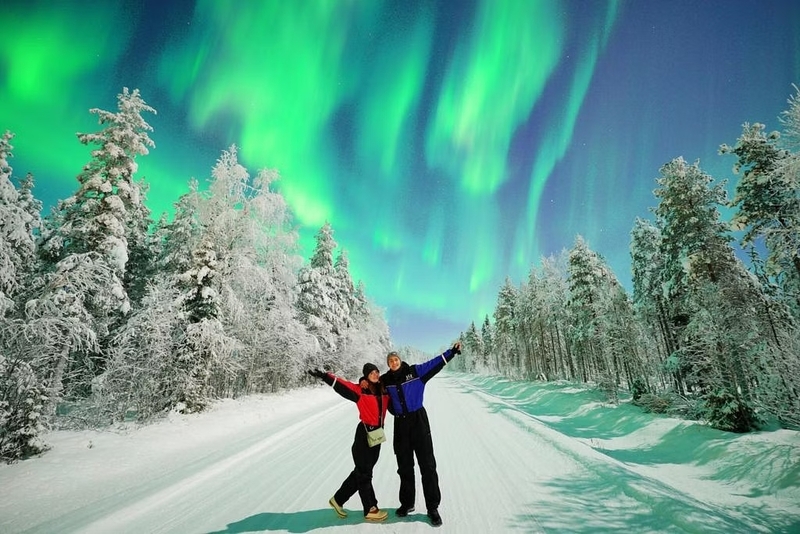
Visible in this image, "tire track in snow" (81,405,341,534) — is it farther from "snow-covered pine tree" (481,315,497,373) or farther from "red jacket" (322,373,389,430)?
"snow-covered pine tree" (481,315,497,373)

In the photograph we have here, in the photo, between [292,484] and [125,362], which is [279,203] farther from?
[292,484]

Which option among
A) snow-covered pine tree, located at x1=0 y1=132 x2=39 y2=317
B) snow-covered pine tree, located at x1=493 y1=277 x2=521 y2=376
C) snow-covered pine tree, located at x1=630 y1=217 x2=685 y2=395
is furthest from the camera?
snow-covered pine tree, located at x1=493 y1=277 x2=521 y2=376

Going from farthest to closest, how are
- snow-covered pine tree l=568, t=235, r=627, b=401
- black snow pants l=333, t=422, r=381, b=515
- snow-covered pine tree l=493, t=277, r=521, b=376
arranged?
snow-covered pine tree l=493, t=277, r=521, b=376, snow-covered pine tree l=568, t=235, r=627, b=401, black snow pants l=333, t=422, r=381, b=515

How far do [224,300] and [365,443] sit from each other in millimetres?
13042

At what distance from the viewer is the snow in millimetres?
4294

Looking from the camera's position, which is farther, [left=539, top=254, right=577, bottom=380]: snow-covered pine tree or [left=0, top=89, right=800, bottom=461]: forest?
[left=539, top=254, right=577, bottom=380]: snow-covered pine tree

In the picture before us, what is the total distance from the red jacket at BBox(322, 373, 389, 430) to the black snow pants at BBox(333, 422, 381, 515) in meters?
0.18

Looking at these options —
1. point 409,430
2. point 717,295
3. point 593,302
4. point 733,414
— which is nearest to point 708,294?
point 717,295

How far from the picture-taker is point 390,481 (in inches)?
227

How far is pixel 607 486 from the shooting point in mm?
5180

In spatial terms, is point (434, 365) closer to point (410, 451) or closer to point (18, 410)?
point (410, 451)

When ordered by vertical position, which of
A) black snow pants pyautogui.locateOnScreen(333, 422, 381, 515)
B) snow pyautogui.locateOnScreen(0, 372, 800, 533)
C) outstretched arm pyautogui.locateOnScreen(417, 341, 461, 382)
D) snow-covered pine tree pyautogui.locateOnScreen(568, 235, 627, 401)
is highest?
snow-covered pine tree pyautogui.locateOnScreen(568, 235, 627, 401)

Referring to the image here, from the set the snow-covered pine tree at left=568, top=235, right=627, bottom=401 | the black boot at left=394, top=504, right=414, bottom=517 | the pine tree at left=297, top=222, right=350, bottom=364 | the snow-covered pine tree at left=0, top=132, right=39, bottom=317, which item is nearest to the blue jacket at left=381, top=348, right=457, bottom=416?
the black boot at left=394, top=504, right=414, bottom=517

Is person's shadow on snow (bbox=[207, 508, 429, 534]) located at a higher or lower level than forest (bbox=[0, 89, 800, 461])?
lower
